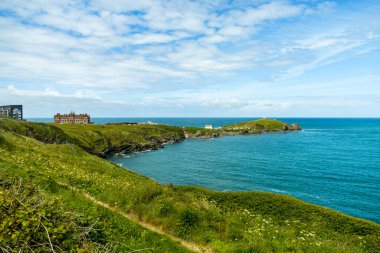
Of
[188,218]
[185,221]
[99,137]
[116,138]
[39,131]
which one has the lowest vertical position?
[116,138]

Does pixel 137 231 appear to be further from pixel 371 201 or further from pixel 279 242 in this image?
pixel 371 201

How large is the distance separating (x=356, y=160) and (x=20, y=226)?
385ft

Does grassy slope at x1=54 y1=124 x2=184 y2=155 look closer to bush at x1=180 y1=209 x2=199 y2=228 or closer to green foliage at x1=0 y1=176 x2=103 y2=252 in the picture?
bush at x1=180 y1=209 x2=199 y2=228

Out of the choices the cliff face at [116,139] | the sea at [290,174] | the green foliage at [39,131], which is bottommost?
the sea at [290,174]

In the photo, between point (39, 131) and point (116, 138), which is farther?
point (116, 138)

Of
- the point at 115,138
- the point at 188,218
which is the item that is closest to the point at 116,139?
the point at 115,138

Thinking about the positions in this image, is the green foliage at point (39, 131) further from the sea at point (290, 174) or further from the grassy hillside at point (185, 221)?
the grassy hillside at point (185, 221)

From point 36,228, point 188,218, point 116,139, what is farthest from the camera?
point 116,139

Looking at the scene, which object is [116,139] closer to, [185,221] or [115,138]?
[115,138]

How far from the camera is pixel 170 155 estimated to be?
12162 cm

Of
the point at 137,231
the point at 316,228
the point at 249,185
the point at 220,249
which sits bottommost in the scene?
the point at 249,185

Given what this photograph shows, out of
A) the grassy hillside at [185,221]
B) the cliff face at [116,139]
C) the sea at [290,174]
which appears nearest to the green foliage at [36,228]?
the grassy hillside at [185,221]

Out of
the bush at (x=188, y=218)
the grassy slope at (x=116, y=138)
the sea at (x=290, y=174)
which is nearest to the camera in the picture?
the bush at (x=188, y=218)

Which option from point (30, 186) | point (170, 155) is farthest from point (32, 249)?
point (170, 155)
